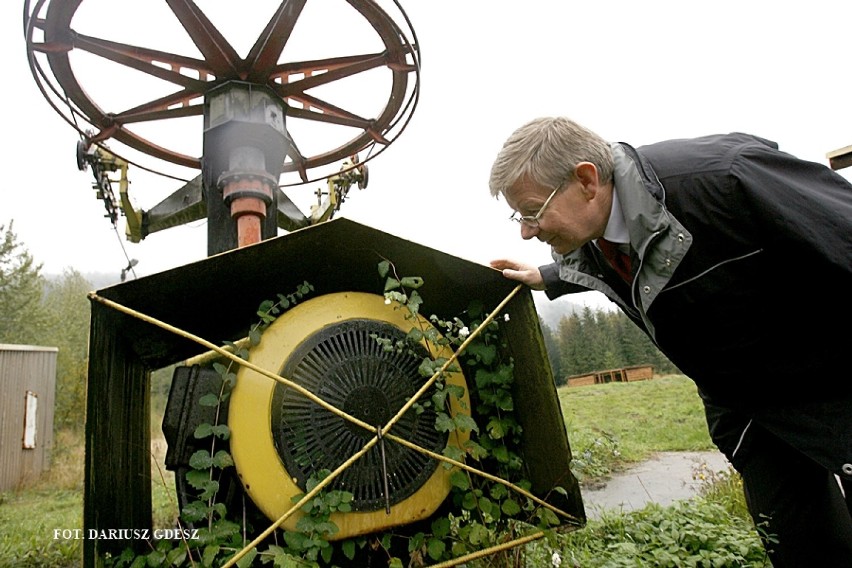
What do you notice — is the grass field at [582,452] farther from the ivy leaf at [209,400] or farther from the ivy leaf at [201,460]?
the ivy leaf at [209,400]

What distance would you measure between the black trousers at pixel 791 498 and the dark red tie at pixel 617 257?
1.87 feet

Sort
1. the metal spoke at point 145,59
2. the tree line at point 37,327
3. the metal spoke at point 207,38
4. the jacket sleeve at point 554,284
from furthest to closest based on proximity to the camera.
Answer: the tree line at point 37,327, the metal spoke at point 145,59, the metal spoke at point 207,38, the jacket sleeve at point 554,284

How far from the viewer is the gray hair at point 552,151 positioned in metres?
1.66

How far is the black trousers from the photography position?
170 cm

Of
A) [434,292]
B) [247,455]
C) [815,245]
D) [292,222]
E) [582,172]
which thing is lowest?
[247,455]

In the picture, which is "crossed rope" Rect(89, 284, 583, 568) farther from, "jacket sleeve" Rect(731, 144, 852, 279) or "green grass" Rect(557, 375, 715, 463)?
"green grass" Rect(557, 375, 715, 463)

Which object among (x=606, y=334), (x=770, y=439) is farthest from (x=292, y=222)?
(x=606, y=334)

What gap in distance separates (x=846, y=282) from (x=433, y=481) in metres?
1.31

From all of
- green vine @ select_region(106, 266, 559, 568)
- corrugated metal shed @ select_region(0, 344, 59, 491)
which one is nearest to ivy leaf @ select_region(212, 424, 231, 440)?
green vine @ select_region(106, 266, 559, 568)

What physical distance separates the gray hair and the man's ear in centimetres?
1

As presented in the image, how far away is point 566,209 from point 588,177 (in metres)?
0.11

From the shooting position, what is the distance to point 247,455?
5.62 feet

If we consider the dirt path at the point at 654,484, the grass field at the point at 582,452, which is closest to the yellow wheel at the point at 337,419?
the grass field at the point at 582,452

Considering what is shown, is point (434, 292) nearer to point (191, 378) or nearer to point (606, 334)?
point (191, 378)
